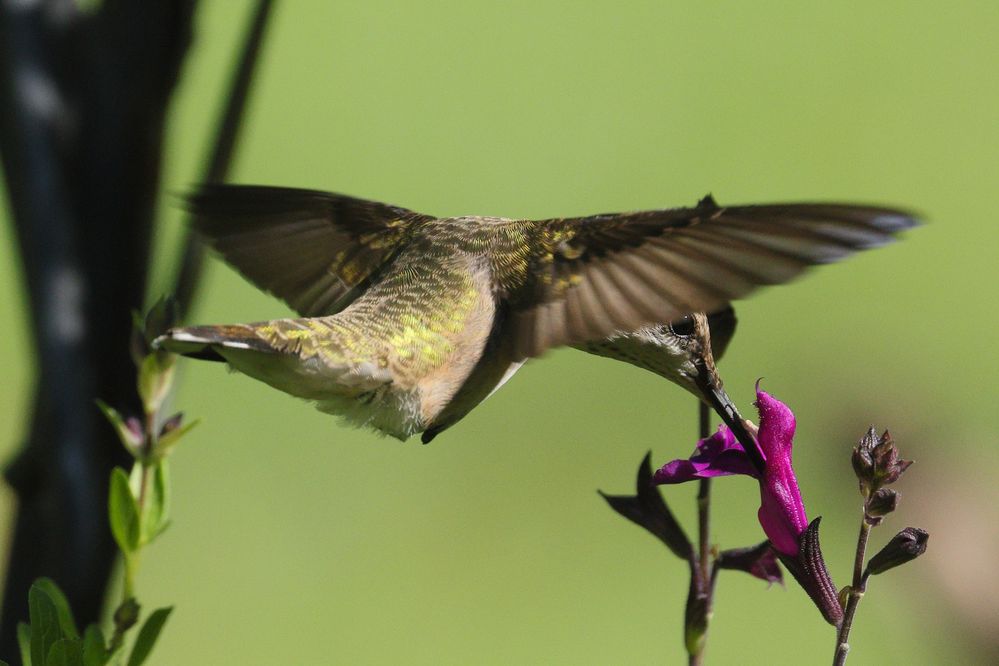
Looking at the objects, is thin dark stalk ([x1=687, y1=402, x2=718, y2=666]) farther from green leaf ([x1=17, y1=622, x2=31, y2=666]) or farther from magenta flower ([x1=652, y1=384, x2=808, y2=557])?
green leaf ([x1=17, y1=622, x2=31, y2=666])

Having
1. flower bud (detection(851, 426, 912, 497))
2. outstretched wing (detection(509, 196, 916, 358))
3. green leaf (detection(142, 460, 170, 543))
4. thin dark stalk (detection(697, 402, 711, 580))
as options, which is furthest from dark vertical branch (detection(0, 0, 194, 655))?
flower bud (detection(851, 426, 912, 497))

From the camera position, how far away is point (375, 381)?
3.31 feet

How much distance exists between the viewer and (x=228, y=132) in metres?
0.94

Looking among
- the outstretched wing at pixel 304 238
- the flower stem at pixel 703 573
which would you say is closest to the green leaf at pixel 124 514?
the outstretched wing at pixel 304 238

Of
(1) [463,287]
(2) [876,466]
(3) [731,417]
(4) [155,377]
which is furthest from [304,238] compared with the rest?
(2) [876,466]

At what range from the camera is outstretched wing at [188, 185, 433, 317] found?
1.07m

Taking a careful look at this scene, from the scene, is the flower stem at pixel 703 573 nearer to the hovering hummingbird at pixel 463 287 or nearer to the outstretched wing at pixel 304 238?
the hovering hummingbird at pixel 463 287

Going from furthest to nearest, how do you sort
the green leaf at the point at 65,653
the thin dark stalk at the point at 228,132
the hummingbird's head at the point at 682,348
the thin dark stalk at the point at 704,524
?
the hummingbird's head at the point at 682,348 < the thin dark stalk at the point at 228,132 < the thin dark stalk at the point at 704,524 < the green leaf at the point at 65,653

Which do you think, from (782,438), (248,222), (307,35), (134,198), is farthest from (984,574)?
(307,35)

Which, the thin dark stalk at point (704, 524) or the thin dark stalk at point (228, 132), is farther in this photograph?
the thin dark stalk at point (228, 132)

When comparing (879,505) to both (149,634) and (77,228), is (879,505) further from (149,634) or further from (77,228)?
(77,228)

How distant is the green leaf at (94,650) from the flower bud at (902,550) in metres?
0.47

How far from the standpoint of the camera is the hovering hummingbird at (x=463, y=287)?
2.63 feet

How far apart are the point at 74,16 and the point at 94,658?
51 centimetres
